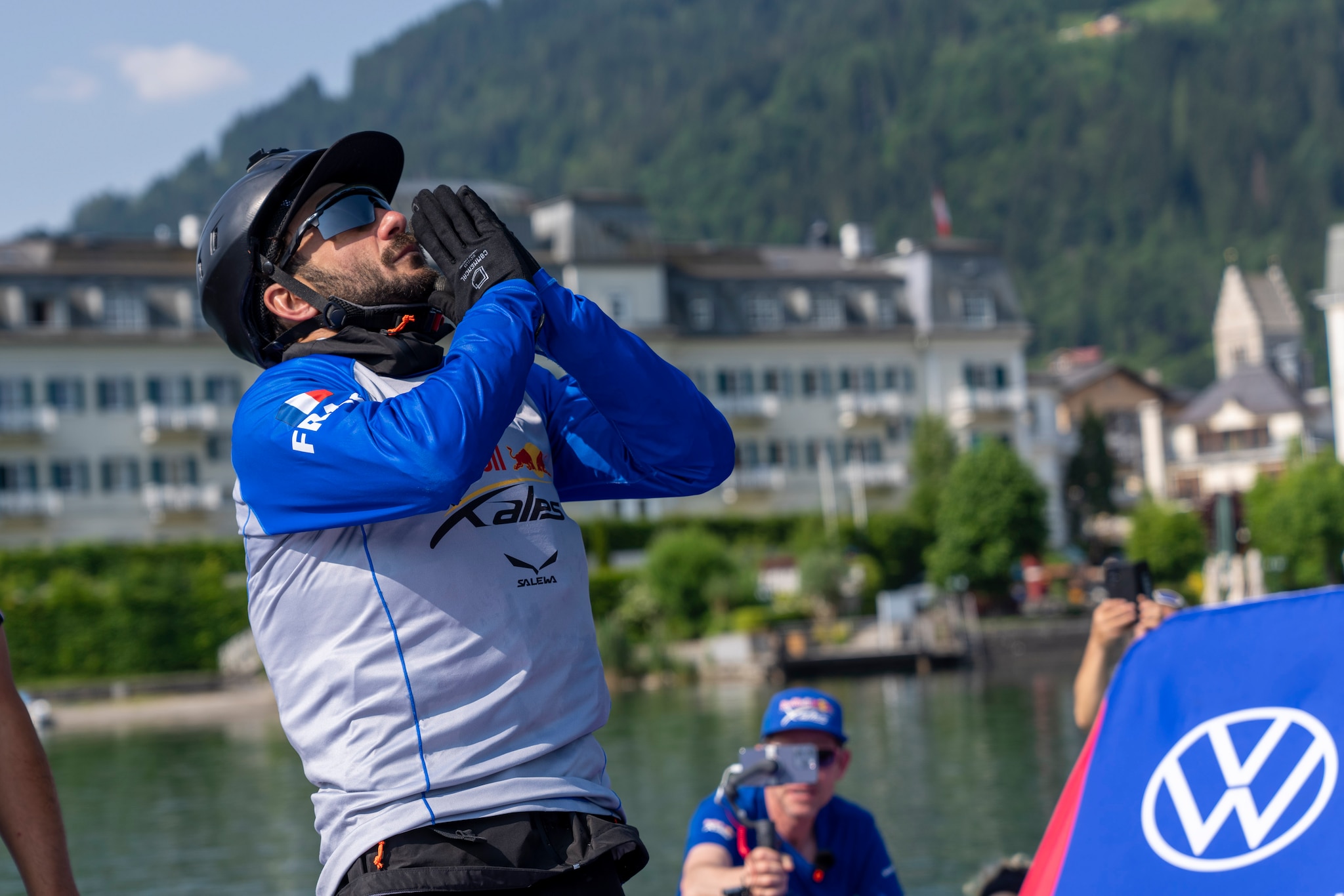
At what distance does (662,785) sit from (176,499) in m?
36.9

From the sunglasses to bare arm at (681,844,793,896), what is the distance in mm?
2273

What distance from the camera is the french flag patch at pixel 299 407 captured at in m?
2.53

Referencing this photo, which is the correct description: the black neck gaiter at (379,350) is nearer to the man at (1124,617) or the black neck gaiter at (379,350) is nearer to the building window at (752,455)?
the man at (1124,617)

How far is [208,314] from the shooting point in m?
3.09

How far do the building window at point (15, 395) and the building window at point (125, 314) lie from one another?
3279 millimetres

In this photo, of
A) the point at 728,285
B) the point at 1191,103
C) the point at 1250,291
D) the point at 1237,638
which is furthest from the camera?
the point at 1191,103

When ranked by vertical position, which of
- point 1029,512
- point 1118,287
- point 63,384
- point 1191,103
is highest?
point 1191,103

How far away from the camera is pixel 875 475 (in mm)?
67375

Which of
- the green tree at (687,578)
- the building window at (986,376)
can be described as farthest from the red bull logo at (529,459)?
the building window at (986,376)

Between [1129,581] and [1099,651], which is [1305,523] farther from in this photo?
[1129,581]

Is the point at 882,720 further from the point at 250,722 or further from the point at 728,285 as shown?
the point at 728,285

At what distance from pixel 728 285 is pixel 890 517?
41.4 feet

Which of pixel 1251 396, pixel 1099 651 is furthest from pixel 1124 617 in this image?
pixel 1251 396

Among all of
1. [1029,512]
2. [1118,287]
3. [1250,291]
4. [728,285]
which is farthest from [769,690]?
[1118,287]
